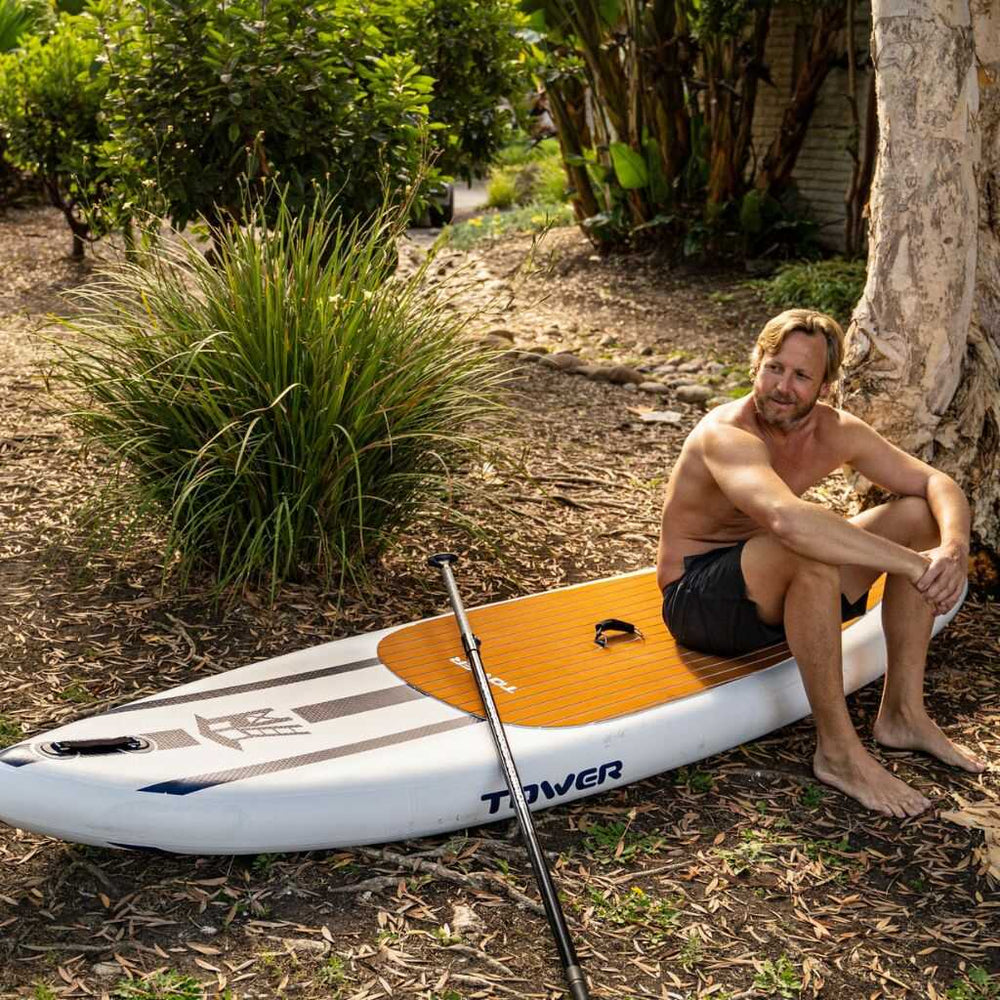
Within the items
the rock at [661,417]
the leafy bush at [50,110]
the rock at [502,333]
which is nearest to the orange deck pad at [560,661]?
the rock at [661,417]

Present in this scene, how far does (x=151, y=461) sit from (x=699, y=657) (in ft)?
6.40

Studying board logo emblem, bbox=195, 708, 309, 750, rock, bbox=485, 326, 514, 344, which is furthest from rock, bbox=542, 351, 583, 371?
board logo emblem, bbox=195, 708, 309, 750

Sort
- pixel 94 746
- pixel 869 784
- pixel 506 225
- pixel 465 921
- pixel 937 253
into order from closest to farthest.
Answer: pixel 465 921 → pixel 94 746 → pixel 869 784 → pixel 937 253 → pixel 506 225

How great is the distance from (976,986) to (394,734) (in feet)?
5.09

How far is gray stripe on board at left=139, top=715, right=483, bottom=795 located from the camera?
120 inches

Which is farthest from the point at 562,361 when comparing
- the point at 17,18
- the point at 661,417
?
the point at 17,18

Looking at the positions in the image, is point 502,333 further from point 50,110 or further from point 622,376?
point 50,110

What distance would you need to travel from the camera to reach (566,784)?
3.41 meters

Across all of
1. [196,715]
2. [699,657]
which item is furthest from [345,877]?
[699,657]

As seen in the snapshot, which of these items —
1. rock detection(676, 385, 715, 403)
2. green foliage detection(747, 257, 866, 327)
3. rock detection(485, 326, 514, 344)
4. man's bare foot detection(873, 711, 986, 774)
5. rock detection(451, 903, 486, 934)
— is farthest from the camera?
green foliage detection(747, 257, 866, 327)

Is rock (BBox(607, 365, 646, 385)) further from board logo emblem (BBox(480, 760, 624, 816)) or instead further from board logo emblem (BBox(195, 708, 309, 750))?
board logo emblem (BBox(195, 708, 309, 750))

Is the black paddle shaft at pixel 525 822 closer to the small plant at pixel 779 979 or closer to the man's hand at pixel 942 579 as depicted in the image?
the small plant at pixel 779 979

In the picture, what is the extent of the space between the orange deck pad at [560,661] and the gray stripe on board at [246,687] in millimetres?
109

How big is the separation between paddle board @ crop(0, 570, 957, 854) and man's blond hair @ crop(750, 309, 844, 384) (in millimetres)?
945
